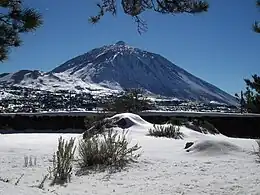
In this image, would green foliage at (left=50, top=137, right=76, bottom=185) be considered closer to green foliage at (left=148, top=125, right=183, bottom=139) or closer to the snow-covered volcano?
green foliage at (left=148, top=125, right=183, bottom=139)

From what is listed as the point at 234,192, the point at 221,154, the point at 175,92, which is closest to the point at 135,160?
the point at 221,154

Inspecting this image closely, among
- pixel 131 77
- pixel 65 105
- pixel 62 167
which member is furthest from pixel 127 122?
pixel 131 77

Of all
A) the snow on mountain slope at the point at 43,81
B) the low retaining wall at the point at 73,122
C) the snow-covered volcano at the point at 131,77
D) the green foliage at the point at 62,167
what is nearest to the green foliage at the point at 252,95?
the low retaining wall at the point at 73,122

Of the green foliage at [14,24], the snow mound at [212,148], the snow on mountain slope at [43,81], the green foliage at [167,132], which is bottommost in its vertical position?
the snow mound at [212,148]

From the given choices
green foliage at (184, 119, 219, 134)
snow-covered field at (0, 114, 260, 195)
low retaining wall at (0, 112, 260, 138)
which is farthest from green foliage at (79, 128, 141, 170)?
low retaining wall at (0, 112, 260, 138)

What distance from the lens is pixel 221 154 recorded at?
7.21 meters

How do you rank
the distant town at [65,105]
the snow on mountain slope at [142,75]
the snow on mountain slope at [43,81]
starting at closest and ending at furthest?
the distant town at [65,105] → the snow on mountain slope at [43,81] → the snow on mountain slope at [142,75]

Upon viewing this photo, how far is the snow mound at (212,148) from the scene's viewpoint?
7336mm

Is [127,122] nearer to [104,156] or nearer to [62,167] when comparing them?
[104,156]

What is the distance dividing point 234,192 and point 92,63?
192 meters

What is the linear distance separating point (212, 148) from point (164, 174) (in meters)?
1.97

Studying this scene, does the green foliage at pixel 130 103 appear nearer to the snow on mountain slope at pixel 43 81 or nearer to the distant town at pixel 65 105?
the distant town at pixel 65 105

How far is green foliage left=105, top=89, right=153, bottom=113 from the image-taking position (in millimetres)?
22094

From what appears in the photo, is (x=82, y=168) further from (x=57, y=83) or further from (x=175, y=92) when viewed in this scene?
(x=175, y=92)
